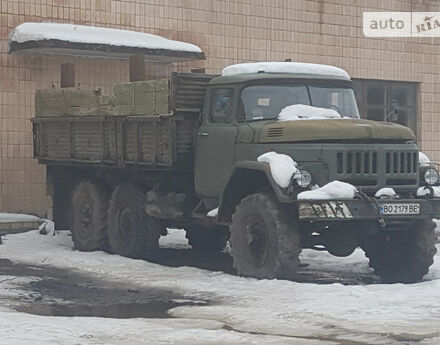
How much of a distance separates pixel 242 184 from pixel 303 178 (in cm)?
126

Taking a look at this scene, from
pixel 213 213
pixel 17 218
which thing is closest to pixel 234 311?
pixel 213 213

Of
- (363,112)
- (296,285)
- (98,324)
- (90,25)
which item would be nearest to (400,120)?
(363,112)

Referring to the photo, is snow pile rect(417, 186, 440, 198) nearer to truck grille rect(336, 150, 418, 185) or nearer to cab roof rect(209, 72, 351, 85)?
truck grille rect(336, 150, 418, 185)

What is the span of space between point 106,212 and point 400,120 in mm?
10709

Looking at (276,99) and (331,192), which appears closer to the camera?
(331,192)

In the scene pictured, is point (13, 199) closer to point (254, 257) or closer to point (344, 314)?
point (254, 257)

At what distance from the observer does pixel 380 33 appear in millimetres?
23094

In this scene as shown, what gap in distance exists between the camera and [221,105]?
12383 millimetres

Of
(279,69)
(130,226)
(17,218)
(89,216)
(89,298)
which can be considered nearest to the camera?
(89,298)

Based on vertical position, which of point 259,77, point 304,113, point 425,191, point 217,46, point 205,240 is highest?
point 217,46

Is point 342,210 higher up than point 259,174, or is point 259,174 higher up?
point 259,174

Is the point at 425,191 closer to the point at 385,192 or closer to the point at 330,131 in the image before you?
the point at 385,192

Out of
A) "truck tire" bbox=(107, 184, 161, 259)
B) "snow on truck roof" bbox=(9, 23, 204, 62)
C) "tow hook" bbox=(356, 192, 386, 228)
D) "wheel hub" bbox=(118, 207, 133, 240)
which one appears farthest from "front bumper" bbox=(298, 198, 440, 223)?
"snow on truck roof" bbox=(9, 23, 204, 62)

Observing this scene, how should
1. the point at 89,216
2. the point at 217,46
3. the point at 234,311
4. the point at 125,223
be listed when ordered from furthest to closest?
the point at 217,46, the point at 89,216, the point at 125,223, the point at 234,311
